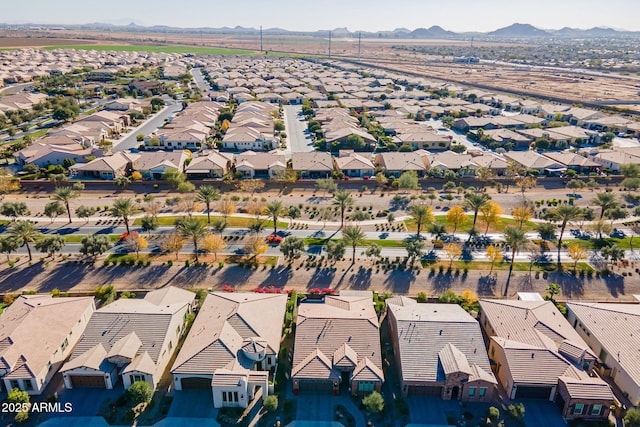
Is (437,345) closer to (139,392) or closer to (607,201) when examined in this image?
(139,392)

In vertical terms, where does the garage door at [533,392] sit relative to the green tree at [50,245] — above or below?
below

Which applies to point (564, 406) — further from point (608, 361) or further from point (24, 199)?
point (24, 199)

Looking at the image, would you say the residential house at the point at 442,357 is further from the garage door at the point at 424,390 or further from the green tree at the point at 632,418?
the green tree at the point at 632,418

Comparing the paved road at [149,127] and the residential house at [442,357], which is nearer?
the residential house at [442,357]

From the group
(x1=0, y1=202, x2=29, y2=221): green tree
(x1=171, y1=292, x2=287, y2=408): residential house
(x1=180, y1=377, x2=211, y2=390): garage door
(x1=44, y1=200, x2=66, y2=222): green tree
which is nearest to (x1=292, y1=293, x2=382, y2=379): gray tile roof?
(x1=171, y1=292, x2=287, y2=408): residential house

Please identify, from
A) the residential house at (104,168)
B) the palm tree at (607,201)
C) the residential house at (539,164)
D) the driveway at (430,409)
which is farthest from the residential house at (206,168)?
the palm tree at (607,201)

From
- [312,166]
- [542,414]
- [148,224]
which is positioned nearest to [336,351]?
[542,414]

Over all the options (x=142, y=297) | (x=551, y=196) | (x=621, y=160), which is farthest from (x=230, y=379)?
(x=621, y=160)
